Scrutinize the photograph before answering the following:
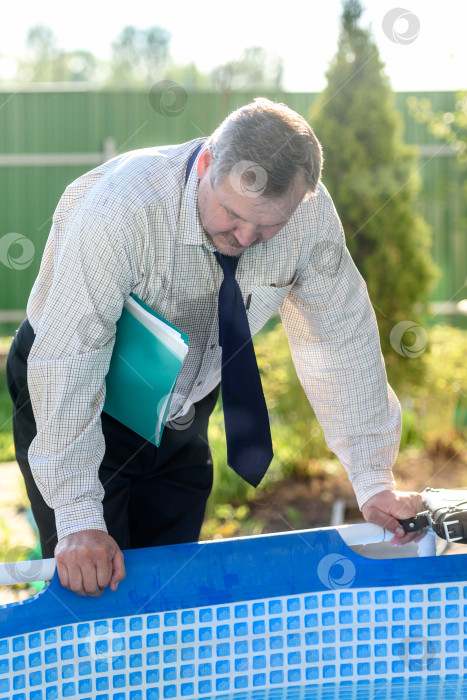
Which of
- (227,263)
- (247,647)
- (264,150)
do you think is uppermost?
(264,150)

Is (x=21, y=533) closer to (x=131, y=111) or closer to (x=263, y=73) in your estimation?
(x=263, y=73)

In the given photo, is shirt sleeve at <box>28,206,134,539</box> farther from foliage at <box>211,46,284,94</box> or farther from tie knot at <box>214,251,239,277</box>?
foliage at <box>211,46,284,94</box>

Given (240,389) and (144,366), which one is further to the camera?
(240,389)

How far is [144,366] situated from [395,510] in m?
0.64

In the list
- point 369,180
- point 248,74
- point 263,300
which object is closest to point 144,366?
point 263,300

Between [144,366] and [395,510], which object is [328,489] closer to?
[395,510]

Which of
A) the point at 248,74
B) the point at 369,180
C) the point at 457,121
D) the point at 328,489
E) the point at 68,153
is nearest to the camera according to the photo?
the point at 328,489

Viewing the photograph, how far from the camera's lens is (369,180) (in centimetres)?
377

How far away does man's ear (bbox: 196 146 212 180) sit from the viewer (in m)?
1.46

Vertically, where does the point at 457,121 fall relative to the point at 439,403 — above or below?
above

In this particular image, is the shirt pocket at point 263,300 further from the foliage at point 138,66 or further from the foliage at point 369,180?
the foliage at point 138,66

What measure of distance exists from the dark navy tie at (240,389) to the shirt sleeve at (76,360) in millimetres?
221

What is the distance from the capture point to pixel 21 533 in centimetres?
307

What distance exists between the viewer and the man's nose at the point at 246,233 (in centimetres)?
141
